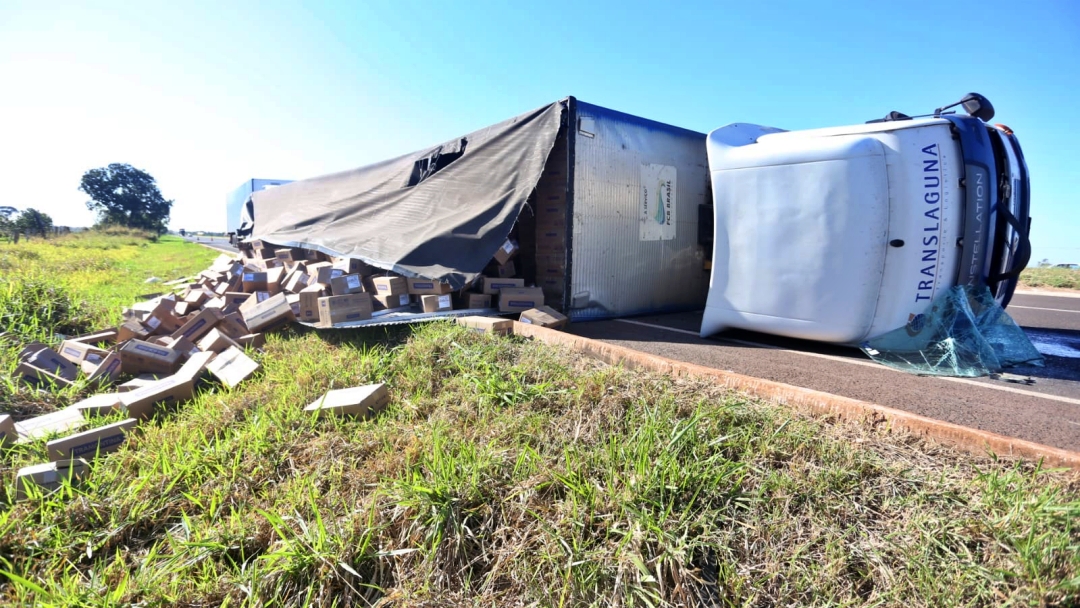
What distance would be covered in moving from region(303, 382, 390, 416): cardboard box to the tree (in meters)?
63.7

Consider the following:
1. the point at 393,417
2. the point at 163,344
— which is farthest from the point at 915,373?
the point at 163,344

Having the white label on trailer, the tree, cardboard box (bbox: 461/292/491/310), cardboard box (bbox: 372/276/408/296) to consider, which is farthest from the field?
the tree

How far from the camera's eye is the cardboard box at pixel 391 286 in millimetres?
5547

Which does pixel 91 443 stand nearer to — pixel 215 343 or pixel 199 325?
pixel 215 343

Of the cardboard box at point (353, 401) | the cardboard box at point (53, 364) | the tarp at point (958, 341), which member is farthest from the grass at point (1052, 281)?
the cardboard box at point (53, 364)

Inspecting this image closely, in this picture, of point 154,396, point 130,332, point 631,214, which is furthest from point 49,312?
point 631,214

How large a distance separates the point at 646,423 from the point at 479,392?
1178mm

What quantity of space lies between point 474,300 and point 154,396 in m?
3.11

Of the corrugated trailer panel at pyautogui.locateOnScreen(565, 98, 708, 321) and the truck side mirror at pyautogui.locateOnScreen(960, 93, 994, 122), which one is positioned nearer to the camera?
the truck side mirror at pyautogui.locateOnScreen(960, 93, 994, 122)

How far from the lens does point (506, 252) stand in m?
6.03

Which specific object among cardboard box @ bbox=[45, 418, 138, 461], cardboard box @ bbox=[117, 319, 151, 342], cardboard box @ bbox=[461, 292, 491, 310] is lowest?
cardboard box @ bbox=[45, 418, 138, 461]

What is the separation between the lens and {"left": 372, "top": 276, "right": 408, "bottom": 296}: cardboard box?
5.55 metres

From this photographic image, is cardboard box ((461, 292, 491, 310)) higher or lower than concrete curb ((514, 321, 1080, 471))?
higher

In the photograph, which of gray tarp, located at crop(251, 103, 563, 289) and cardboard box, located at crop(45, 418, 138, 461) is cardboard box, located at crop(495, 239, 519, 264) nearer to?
gray tarp, located at crop(251, 103, 563, 289)
